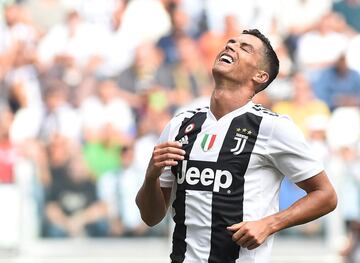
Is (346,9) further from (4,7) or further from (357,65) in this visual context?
(4,7)

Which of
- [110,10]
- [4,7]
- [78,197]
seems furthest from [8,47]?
[78,197]

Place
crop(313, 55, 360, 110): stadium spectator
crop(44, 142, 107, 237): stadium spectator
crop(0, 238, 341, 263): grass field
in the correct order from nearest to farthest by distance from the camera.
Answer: crop(0, 238, 341, 263): grass field, crop(44, 142, 107, 237): stadium spectator, crop(313, 55, 360, 110): stadium spectator

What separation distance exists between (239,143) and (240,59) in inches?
16.5

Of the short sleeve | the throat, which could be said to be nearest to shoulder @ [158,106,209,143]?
the short sleeve

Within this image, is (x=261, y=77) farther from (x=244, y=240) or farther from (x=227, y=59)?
(x=244, y=240)

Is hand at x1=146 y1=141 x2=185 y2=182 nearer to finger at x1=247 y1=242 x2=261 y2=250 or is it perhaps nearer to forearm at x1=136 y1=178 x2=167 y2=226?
forearm at x1=136 y1=178 x2=167 y2=226

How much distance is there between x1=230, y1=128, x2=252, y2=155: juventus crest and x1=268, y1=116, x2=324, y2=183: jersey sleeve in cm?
13

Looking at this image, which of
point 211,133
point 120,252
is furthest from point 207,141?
point 120,252

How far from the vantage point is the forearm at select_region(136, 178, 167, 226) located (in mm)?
4469

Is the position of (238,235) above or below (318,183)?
below

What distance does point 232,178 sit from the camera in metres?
4.38

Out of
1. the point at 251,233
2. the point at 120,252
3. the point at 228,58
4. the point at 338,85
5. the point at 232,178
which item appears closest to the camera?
the point at 251,233

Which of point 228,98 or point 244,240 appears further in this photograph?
point 228,98

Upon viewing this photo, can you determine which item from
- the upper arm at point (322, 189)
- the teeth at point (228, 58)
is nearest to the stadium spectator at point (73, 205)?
the teeth at point (228, 58)
